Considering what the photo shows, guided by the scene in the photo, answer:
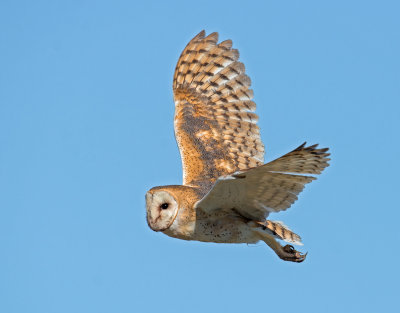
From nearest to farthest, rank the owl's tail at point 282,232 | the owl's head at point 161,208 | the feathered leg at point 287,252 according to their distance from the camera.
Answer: the owl's head at point 161,208
the owl's tail at point 282,232
the feathered leg at point 287,252

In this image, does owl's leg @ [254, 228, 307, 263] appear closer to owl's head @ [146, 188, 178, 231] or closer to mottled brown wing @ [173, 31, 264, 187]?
mottled brown wing @ [173, 31, 264, 187]

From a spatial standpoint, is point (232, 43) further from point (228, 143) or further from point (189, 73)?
point (228, 143)

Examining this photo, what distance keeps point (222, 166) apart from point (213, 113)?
1.01 m

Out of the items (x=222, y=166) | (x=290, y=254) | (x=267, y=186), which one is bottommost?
(x=290, y=254)

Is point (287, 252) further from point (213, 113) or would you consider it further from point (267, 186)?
A: point (213, 113)

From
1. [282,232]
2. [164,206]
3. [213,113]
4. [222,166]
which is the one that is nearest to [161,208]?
[164,206]

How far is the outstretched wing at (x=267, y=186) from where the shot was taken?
6.41 meters

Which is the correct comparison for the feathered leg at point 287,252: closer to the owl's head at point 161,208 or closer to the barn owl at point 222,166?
the barn owl at point 222,166

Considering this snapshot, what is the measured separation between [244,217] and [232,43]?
2.85 meters

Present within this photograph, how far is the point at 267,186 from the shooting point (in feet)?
22.6

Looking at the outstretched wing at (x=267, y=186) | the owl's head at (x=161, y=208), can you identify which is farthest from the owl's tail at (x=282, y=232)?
the owl's head at (x=161, y=208)

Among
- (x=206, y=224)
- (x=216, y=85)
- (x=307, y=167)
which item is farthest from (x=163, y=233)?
(x=216, y=85)

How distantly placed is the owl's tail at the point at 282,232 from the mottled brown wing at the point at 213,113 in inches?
34.1

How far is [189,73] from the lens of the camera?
9648 millimetres
